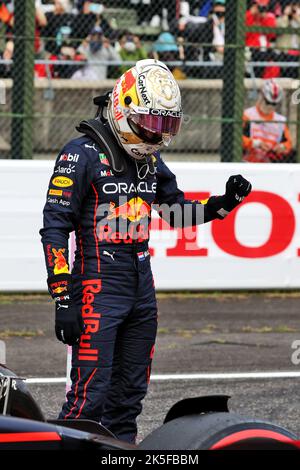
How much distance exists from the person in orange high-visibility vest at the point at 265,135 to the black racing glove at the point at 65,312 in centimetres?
709

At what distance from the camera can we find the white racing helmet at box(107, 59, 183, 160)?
4691mm

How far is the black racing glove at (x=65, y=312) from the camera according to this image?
178 inches

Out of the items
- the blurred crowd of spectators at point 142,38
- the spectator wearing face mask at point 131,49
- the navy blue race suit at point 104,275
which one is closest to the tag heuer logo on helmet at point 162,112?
the navy blue race suit at point 104,275

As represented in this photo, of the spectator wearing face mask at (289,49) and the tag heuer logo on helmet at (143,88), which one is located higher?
the tag heuer logo on helmet at (143,88)

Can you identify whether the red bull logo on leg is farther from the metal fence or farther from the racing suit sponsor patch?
the metal fence

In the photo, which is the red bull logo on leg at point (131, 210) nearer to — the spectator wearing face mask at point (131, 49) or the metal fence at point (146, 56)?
the metal fence at point (146, 56)

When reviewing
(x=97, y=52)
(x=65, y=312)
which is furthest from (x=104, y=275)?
(x=97, y=52)

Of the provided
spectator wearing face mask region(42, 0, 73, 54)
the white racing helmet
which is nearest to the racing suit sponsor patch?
the white racing helmet

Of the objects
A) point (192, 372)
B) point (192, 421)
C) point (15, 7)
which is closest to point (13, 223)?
point (15, 7)

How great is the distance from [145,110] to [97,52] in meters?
7.33

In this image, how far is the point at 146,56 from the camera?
41.3 ft

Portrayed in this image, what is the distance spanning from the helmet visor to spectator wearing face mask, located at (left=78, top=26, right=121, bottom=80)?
22.6ft
